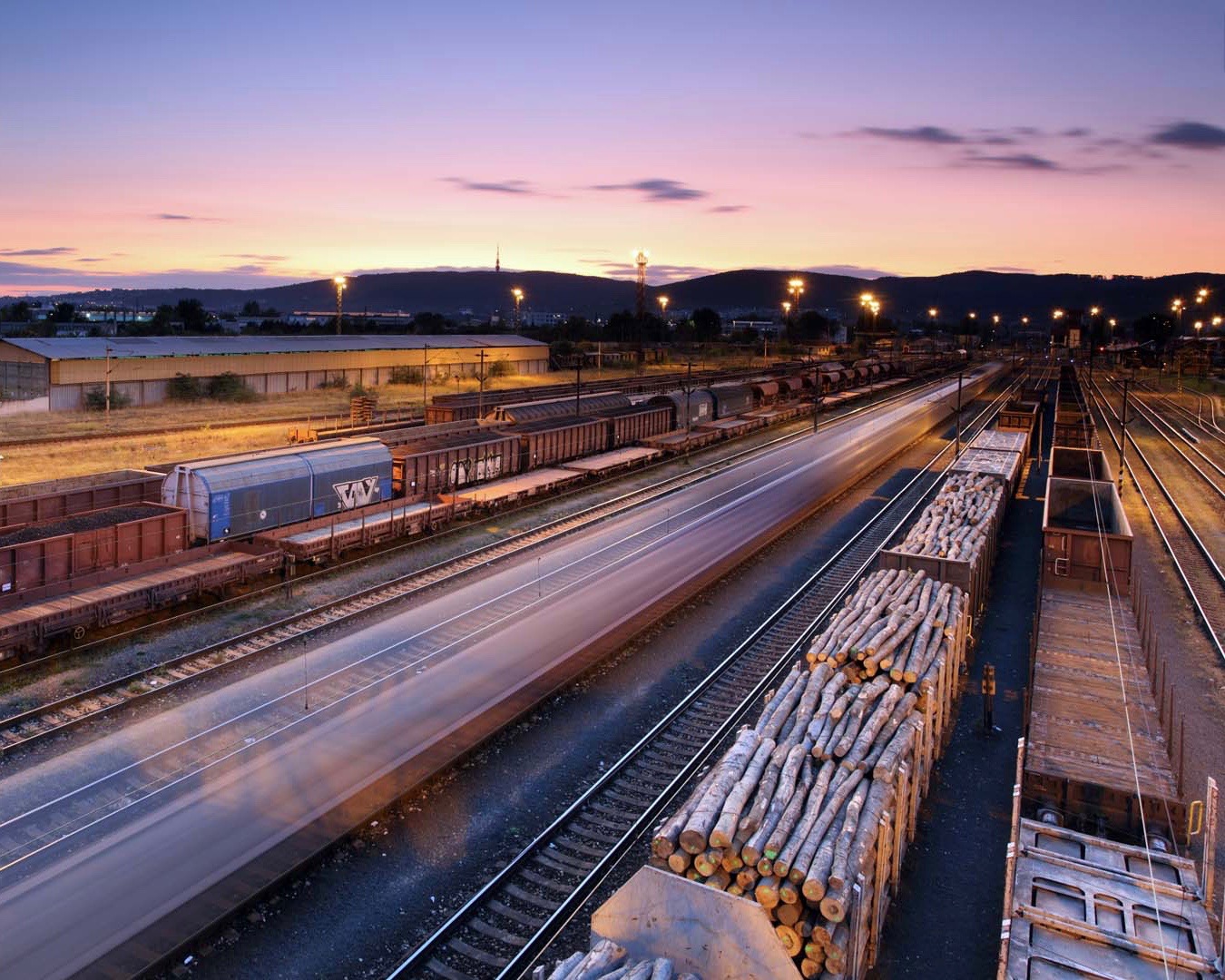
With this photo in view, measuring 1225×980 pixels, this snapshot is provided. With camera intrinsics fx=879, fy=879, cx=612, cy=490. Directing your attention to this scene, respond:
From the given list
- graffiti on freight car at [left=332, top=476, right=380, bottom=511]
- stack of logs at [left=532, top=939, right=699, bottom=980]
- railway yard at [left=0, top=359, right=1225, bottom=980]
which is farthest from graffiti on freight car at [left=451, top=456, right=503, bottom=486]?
stack of logs at [left=532, top=939, right=699, bottom=980]

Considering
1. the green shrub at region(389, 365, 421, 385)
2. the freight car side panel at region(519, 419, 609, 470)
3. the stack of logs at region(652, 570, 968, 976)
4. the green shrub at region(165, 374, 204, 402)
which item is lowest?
the stack of logs at region(652, 570, 968, 976)

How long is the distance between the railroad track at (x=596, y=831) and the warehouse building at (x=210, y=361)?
36941mm

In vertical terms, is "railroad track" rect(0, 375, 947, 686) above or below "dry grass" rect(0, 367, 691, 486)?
below

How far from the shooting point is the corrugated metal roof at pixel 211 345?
183 feet

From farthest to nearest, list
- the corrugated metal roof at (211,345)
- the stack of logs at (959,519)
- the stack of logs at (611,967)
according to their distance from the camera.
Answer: the corrugated metal roof at (211,345) < the stack of logs at (959,519) < the stack of logs at (611,967)

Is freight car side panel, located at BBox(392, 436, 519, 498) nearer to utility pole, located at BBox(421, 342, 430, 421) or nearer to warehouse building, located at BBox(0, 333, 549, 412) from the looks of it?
utility pole, located at BBox(421, 342, 430, 421)

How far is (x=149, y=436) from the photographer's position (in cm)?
4491

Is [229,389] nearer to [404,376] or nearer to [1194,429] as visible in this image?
[404,376]

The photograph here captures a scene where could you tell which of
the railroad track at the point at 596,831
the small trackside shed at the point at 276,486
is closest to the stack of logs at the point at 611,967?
the railroad track at the point at 596,831

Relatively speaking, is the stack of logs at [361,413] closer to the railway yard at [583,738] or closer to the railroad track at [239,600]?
the railroad track at [239,600]

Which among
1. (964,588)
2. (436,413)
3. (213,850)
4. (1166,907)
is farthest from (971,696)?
(436,413)

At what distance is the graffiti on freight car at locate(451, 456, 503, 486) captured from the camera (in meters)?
35.4

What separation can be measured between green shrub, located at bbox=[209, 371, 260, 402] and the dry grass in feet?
4.20

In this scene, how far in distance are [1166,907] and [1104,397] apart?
330 feet
